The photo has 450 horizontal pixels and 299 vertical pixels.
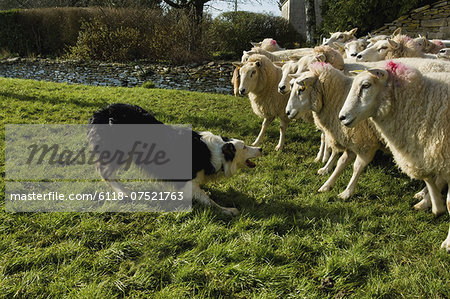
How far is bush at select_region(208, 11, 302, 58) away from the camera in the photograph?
1522cm

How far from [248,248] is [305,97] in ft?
6.25

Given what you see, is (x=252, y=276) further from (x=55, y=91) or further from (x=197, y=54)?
(x=197, y=54)

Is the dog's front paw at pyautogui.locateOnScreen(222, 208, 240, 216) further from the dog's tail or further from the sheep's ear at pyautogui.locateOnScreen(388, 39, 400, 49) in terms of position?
the sheep's ear at pyautogui.locateOnScreen(388, 39, 400, 49)

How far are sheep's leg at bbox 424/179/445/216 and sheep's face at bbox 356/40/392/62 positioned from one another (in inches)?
93.2

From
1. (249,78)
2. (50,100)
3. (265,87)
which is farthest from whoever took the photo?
(50,100)

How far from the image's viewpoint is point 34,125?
16.7 ft

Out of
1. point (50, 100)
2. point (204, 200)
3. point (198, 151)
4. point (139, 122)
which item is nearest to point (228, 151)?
point (198, 151)

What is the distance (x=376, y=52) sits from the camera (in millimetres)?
4551

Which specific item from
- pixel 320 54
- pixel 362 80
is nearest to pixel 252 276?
pixel 362 80

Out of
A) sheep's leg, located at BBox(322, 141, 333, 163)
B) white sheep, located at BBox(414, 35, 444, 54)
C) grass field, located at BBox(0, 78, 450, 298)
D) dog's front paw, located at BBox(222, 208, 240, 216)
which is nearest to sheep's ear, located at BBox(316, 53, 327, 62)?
sheep's leg, located at BBox(322, 141, 333, 163)

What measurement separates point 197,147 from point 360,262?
70.4 inches

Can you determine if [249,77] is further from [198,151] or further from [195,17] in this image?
[195,17]

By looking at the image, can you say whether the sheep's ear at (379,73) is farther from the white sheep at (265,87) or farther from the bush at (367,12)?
the bush at (367,12)

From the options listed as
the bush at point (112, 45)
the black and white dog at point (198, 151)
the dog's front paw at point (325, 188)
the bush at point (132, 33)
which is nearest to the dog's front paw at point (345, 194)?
the dog's front paw at point (325, 188)
